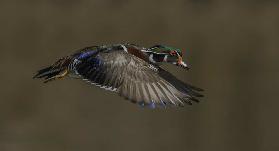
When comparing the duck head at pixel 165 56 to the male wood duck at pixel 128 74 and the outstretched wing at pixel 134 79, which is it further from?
the outstretched wing at pixel 134 79

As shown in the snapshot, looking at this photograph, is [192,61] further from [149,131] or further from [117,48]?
[117,48]

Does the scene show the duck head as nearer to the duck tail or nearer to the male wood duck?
the male wood duck

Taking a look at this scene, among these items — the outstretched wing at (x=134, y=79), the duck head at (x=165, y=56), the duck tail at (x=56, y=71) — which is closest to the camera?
the outstretched wing at (x=134, y=79)

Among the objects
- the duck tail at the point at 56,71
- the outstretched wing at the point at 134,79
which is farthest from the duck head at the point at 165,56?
the duck tail at the point at 56,71

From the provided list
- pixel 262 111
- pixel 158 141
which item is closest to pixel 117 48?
pixel 158 141

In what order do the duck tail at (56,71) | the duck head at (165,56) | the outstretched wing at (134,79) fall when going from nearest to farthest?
the outstretched wing at (134,79), the duck tail at (56,71), the duck head at (165,56)

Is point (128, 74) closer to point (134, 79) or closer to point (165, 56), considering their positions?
point (134, 79)

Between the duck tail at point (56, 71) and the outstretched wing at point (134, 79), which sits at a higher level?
the outstretched wing at point (134, 79)

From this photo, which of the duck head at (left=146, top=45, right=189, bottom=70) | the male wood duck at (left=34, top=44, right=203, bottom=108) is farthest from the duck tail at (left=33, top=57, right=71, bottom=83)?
the duck head at (left=146, top=45, right=189, bottom=70)

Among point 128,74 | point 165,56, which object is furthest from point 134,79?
point 165,56
